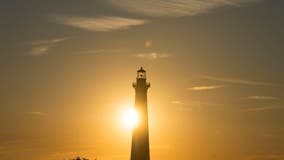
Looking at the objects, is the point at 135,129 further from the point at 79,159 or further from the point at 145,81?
the point at 79,159

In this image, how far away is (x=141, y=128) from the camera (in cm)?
13062

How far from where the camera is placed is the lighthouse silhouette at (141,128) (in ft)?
425

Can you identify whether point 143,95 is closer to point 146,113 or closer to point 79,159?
point 146,113

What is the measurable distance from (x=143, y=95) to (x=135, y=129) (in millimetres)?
5146

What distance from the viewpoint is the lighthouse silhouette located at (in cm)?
12962

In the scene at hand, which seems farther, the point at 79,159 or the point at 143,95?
the point at 79,159

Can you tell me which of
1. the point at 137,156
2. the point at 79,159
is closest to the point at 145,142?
the point at 137,156

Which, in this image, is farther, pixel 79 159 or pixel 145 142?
pixel 79 159

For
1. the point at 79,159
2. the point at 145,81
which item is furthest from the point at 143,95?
the point at 79,159

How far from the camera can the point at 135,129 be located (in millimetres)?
131125

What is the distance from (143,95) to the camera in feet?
426

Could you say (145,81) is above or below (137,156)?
above

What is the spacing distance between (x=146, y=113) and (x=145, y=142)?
4.11 m

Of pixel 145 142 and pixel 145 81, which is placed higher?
pixel 145 81
